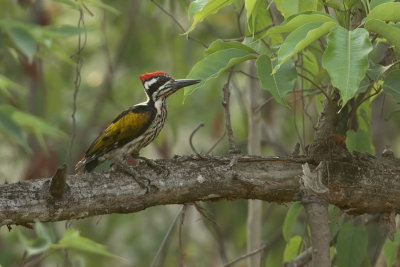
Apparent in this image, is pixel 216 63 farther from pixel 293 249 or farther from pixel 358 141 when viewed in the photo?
pixel 293 249

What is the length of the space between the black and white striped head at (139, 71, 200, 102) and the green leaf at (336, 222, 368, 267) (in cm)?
131

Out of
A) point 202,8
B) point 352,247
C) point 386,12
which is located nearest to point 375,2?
point 386,12

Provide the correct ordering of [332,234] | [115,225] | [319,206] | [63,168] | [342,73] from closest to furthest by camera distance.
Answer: [342,73] → [63,168] → [319,206] → [332,234] → [115,225]

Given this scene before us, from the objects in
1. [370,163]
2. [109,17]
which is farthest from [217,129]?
[370,163]

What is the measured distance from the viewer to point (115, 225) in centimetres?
645

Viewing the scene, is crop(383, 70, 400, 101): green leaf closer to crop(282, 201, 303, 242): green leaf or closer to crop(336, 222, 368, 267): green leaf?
crop(282, 201, 303, 242): green leaf

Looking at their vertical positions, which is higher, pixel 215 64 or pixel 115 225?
pixel 215 64

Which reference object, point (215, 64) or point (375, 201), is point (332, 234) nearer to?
point (375, 201)

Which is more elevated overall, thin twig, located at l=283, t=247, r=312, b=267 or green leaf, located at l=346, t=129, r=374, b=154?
green leaf, located at l=346, t=129, r=374, b=154

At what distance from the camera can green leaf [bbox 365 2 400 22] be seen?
2.55m

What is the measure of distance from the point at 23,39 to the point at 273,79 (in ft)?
5.20

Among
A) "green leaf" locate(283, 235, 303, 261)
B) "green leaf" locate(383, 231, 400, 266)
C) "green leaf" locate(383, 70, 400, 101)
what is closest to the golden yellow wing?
"green leaf" locate(283, 235, 303, 261)

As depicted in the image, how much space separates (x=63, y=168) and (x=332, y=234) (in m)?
1.80

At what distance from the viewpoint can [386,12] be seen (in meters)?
2.58
